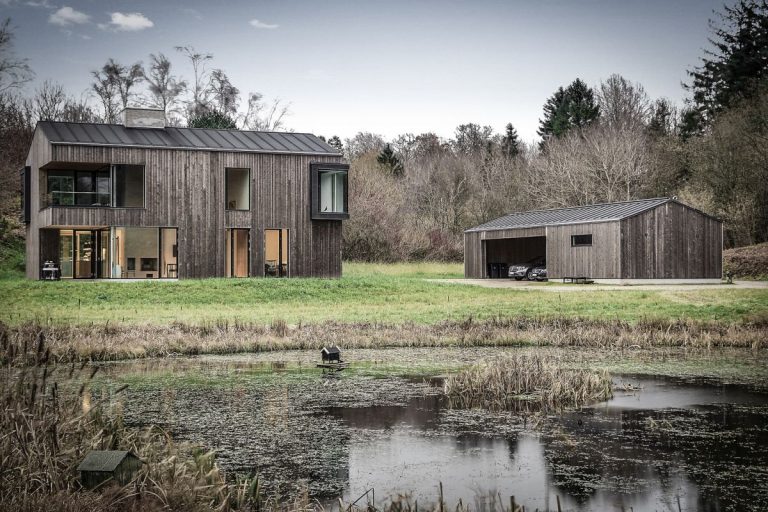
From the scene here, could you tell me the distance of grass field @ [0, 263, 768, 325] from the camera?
76.7 feet

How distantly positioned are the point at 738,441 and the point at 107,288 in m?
24.3

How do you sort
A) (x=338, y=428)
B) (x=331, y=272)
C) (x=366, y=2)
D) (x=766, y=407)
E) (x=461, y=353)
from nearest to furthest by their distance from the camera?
(x=338, y=428)
(x=766, y=407)
(x=461, y=353)
(x=331, y=272)
(x=366, y=2)

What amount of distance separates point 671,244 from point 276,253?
1616cm

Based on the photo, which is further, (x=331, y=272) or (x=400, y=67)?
(x=400, y=67)

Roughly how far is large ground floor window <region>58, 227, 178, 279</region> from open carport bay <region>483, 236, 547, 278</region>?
16.7 m

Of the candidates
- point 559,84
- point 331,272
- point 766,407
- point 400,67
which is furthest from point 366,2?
point 766,407

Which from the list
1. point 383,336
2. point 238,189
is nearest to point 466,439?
point 383,336

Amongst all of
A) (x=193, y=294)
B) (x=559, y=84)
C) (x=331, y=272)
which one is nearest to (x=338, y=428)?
(x=193, y=294)

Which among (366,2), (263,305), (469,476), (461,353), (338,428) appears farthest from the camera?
(366,2)

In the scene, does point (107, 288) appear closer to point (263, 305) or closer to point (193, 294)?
point (193, 294)

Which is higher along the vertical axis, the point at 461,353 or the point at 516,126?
the point at 516,126

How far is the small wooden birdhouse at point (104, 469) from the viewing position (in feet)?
22.3

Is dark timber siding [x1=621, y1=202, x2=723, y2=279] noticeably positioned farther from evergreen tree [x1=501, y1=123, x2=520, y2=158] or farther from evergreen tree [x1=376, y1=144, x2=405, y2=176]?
evergreen tree [x1=501, y1=123, x2=520, y2=158]

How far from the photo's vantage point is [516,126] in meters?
83.0
